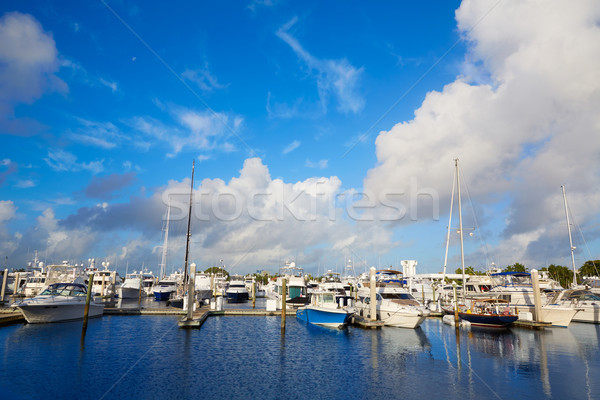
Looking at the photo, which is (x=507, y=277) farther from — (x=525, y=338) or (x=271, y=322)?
(x=271, y=322)

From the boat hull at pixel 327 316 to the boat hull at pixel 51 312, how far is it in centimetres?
2257

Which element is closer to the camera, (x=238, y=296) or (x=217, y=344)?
(x=217, y=344)

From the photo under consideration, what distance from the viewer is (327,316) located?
3597cm

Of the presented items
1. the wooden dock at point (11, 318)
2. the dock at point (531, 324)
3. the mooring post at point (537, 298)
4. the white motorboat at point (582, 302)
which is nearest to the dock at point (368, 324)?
the dock at point (531, 324)

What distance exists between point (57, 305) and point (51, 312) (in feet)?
2.43

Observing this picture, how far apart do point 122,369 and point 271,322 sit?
21.5 m

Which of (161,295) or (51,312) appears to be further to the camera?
(161,295)

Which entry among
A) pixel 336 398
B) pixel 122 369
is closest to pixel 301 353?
pixel 336 398

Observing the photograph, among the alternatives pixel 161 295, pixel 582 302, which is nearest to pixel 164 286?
pixel 161 295

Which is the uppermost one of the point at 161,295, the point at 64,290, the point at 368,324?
the point at 64,290

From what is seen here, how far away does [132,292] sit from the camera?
70.8 m

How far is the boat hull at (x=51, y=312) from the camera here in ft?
110

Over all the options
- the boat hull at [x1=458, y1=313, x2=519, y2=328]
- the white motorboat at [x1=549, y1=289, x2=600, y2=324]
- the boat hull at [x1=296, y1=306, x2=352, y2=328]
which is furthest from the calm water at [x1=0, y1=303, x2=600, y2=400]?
the white motorboat at [x1=549, y1=289, x2=600, y2=324]

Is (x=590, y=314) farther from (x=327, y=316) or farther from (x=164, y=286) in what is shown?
(x=164, y=286)
